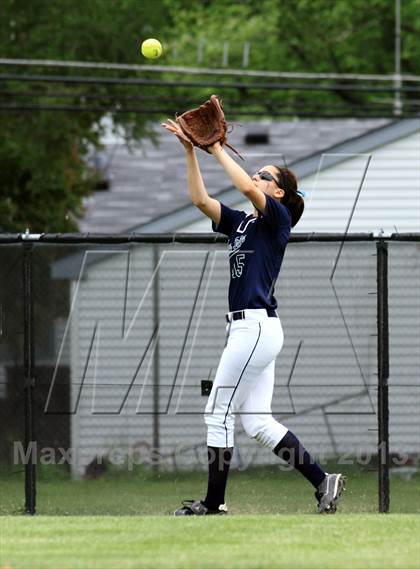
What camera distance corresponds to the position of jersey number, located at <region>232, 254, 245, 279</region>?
26.0 ft

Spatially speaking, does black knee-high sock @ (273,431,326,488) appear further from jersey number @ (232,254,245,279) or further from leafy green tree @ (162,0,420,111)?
leafy green tree @ (162,0,420,111)

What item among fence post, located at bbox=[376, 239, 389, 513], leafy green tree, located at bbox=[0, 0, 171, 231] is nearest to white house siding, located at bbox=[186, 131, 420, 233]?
leafy green tree, located at bbox=[0, 0, 171, 231]

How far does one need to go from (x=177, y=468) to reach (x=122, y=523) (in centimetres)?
276

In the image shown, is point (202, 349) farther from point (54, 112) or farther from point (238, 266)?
point (54, 112)

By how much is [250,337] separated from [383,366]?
174 centimetres

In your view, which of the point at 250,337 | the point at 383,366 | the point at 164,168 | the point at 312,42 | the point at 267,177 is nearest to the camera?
the point at 250,337

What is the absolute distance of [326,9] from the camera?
1277 inches

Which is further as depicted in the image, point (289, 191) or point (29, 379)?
point (29, 379)

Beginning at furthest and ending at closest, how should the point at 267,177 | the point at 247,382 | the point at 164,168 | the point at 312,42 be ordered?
the point at 312,42 < the point at 164,168 < the point at 267,177 < the point at 247,382

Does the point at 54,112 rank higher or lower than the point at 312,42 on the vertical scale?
lower

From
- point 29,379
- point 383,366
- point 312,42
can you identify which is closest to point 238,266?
point 383,366

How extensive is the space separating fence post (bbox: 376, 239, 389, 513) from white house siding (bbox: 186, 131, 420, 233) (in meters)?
6.48

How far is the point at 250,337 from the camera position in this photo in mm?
7836

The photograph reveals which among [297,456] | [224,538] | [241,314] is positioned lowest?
[224,538]
